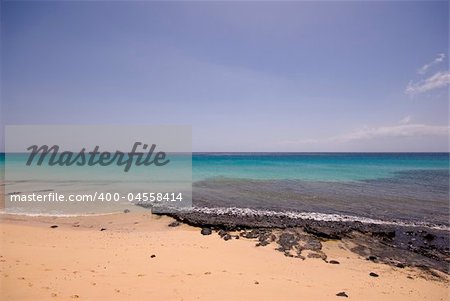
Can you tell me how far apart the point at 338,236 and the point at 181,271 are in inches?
268

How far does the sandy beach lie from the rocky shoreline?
1.49 ft

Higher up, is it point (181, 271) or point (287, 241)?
point (181, 271)

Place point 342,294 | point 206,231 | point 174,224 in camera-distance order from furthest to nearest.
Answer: point 174,224 < point 206,231 < point 342,294

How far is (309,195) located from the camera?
1859cm

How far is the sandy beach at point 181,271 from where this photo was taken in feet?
18.5

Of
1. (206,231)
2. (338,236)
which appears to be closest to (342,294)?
(338,236)

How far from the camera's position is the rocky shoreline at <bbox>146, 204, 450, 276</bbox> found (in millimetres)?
8622

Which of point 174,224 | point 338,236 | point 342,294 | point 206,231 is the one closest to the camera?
point 342,294

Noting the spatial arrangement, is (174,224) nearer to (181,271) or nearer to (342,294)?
(181,271)

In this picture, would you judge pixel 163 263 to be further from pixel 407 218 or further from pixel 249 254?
pixel 407 218

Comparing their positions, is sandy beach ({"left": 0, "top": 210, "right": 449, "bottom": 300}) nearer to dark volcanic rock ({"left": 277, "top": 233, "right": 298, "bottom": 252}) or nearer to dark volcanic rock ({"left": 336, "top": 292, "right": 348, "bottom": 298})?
dark volcanic rock ({"left": 336, "top": 292, "right": 348, "bottom": 298})

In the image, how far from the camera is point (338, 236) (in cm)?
1034

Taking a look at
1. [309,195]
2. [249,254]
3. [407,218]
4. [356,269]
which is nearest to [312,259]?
[356,269]

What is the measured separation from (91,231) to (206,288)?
7.06m
